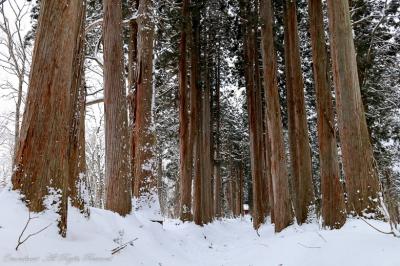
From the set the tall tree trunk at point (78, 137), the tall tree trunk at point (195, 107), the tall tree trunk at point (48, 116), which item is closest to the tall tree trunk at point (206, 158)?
the tall tree trunk at point (195, 107)

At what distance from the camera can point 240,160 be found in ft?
95.8

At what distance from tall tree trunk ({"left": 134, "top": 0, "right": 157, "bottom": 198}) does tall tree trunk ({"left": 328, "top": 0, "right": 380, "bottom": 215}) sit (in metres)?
4.41

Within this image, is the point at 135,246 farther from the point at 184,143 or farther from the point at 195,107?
the point at 195,107

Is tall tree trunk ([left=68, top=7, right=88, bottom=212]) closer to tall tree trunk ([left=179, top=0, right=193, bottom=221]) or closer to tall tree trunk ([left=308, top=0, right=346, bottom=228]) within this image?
tall tree trunk ([left=308, top=0, right=346, bottom=228])

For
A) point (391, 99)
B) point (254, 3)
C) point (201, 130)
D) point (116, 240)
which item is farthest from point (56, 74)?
point (391, 99)

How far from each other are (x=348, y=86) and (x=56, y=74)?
4333mm

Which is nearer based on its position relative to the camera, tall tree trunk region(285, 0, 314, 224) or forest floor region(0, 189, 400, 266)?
forest floor region(0, 189, 400, 266)

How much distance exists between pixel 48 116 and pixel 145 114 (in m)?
5.12

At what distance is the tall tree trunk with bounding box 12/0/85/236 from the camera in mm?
3535

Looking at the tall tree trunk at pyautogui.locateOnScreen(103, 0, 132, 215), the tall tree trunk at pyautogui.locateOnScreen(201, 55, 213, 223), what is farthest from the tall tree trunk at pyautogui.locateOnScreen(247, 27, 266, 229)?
the tall tree trunk at pyautogui.locateOnScreen(103, 0, 132, 215)

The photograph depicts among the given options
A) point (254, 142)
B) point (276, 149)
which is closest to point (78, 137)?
point (276, 149)

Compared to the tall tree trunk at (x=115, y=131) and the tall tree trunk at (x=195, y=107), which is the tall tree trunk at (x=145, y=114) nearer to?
the tall tree trunk at (x=115, y=131)

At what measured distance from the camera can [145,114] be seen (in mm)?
8812

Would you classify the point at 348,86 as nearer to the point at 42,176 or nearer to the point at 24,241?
the point at 42,176
